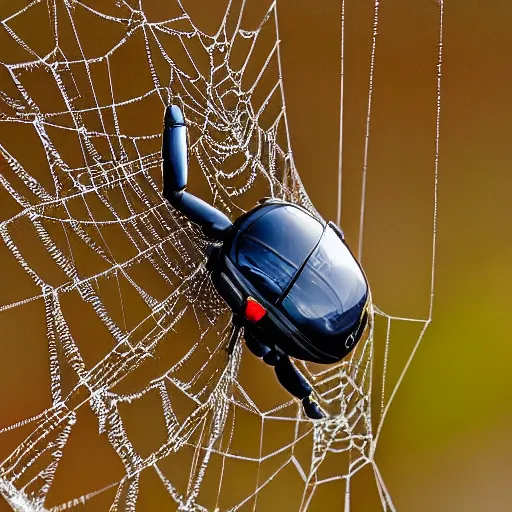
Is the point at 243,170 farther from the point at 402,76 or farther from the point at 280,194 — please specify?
the point at 402,76

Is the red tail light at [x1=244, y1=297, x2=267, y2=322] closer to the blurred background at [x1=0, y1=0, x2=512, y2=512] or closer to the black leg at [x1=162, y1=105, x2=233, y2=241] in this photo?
the black leg at [x1=162, y1=105, x2=233, y2=241]

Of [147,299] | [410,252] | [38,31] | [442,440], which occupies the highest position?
[38,31]

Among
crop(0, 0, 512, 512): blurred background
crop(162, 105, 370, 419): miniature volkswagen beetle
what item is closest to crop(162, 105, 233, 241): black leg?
crop(162, 105, 370, 419): miniature volkswagen beetle

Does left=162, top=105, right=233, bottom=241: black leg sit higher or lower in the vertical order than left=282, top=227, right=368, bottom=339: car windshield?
higher

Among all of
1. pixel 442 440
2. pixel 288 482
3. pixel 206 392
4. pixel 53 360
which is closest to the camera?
pixel 53 360

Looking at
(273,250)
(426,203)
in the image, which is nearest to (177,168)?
(273,250)

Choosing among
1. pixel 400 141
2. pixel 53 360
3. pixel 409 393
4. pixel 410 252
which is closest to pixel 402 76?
pixel 400 141
